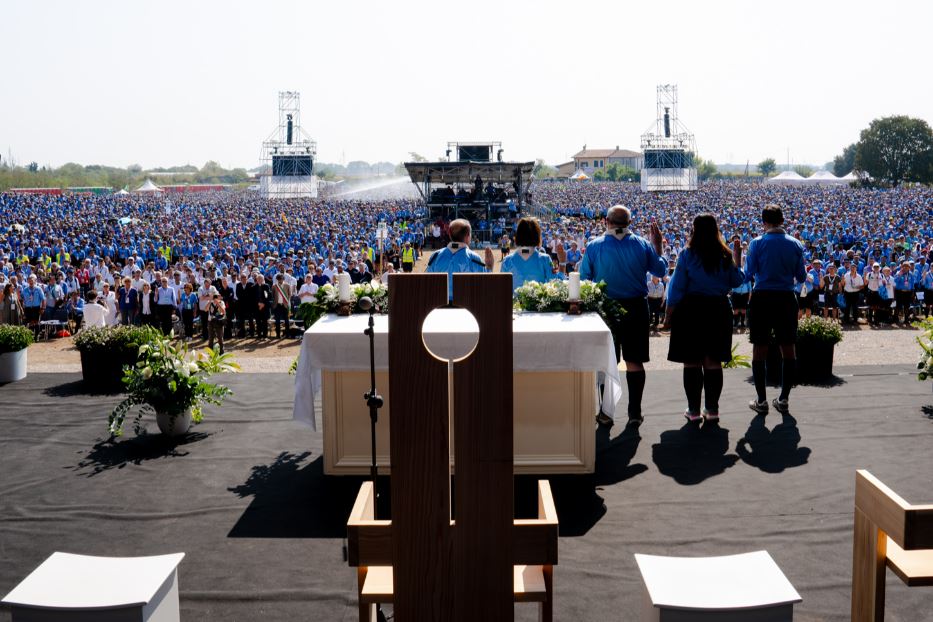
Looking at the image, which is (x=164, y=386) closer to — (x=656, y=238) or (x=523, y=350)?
(x=523, y=350)

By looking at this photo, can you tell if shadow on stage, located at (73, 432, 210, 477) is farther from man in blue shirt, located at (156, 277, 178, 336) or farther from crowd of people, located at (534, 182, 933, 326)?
man in blue shirt, located at (156, 277, 178, 336)

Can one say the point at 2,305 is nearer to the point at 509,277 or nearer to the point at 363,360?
the point at 363,360

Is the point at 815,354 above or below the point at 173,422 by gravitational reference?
above

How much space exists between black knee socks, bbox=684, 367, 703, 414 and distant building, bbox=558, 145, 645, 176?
489ft

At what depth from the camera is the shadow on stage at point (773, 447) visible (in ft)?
19.2

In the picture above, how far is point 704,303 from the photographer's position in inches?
263

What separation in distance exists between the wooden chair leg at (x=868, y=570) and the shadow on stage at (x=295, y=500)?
2.68 m

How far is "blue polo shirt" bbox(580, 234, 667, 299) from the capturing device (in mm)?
6707

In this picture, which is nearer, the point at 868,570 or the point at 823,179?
the point at 868,570

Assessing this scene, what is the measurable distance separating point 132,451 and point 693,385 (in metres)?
4.41

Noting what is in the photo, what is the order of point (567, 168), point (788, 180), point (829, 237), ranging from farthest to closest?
point (567, 168)
point (788, 180)
point (829, 237)

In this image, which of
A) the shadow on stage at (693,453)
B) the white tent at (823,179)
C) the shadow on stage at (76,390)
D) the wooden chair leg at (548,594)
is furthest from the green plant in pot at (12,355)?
the white tent at (823,179)

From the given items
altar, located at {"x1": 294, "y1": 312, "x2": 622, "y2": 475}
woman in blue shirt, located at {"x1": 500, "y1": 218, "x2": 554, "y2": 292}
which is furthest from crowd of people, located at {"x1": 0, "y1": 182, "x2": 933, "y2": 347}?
altar, located at {"x1": 294, "y1": 312, "x2": 622, "y2": 475}

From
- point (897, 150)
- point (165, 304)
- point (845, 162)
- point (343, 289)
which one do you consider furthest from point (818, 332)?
point (845, 162)
